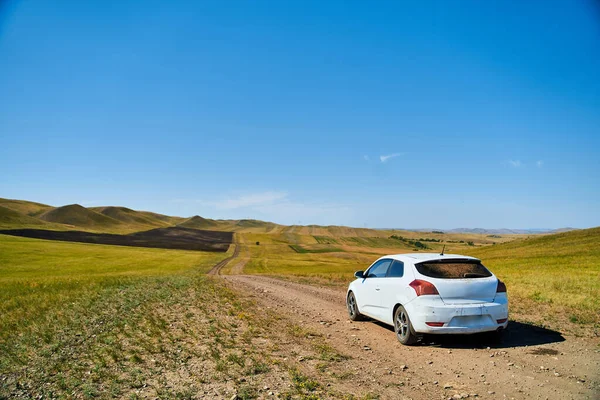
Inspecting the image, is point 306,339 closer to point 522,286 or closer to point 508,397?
point 508,397

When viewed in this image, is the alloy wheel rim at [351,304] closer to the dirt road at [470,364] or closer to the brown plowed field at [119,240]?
the dirt road at [470,364]

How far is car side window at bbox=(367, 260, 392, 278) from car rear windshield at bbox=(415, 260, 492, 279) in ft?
4.93

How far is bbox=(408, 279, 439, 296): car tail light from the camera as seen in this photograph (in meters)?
8.05

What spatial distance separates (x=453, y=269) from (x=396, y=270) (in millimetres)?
1386

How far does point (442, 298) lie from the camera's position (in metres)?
7.96

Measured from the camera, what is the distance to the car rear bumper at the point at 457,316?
782 cm

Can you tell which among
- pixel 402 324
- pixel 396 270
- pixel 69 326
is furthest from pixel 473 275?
pixel 69 326

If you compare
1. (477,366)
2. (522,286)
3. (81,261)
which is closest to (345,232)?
(81,261)

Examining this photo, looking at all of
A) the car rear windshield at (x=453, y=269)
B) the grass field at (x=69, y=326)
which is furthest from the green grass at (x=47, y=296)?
the car rear windshield at (x=453, y=269)

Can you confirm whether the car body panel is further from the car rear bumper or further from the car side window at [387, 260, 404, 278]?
the car side window at [387, 260, 404, 278]

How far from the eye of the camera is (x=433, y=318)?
7.84 meters

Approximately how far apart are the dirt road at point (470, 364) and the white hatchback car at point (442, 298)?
0.50 meters

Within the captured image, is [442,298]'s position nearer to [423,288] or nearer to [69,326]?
[423,288]

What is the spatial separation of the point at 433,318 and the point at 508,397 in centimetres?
240
